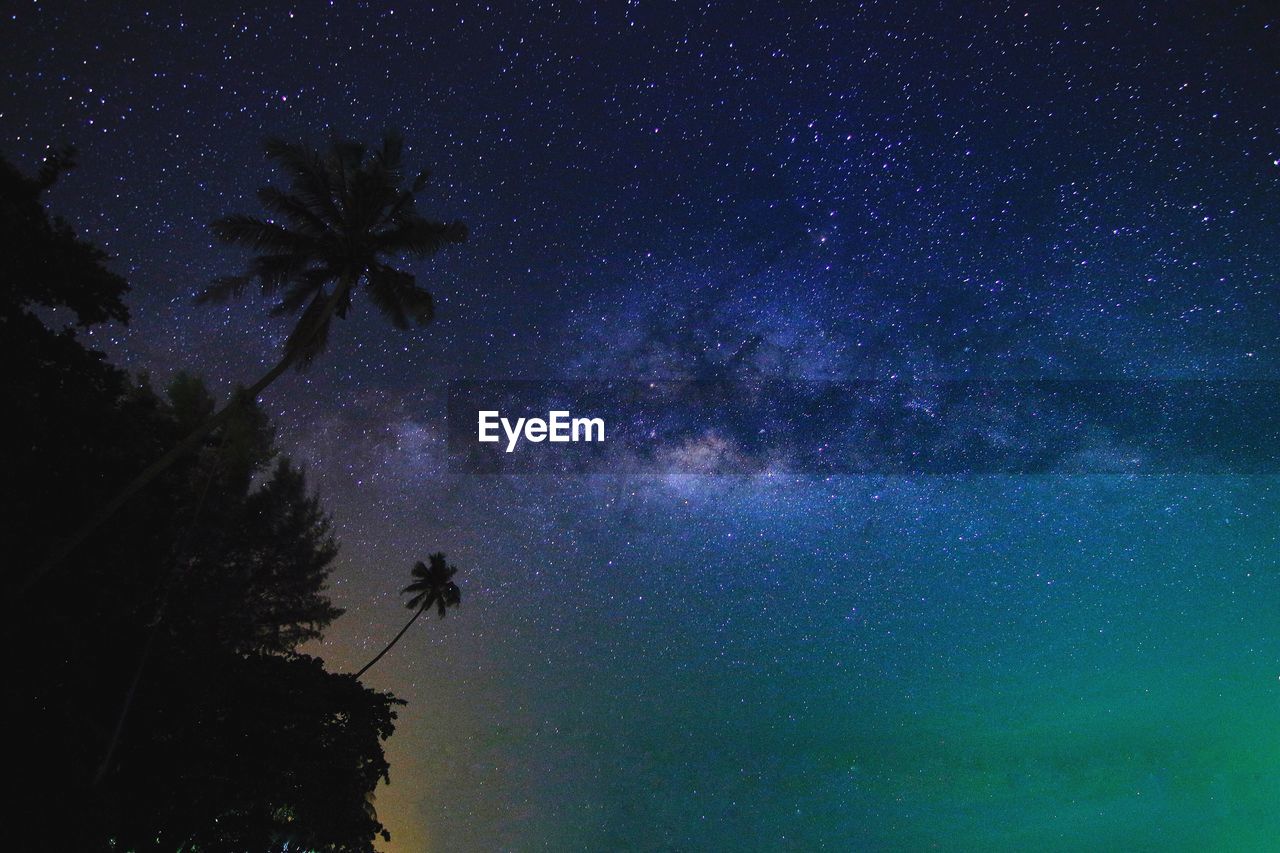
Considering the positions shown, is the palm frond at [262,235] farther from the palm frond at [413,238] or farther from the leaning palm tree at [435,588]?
the leaning palm tree at [435,588]

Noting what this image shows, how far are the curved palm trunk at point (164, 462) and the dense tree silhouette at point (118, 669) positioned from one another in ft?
1.07

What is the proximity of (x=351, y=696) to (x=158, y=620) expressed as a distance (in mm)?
5063

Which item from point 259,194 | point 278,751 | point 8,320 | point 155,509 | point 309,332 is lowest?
point 278,751

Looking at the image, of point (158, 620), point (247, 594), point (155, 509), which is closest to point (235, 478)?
point (247, 594)

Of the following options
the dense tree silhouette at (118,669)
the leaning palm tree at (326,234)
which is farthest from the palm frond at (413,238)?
the dense tree silhouette at (118,669)

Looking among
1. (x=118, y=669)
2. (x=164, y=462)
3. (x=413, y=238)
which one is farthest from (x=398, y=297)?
(x=118, y=669)

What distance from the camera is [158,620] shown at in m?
16.1

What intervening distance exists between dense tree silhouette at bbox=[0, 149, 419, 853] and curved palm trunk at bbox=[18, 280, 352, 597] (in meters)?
0.33

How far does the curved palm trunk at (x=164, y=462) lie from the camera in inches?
439

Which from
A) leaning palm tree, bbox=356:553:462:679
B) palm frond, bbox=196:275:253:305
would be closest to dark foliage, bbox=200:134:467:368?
palm frond, bbox=196:275:253:305

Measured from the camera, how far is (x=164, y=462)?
12.5 meters

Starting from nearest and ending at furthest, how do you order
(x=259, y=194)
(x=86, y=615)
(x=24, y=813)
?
(x=24, y=813), (x=86, y=615), (x=259, y=194)

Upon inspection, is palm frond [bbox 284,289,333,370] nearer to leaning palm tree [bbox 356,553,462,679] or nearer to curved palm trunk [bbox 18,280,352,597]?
curved palm trunk [bbox 18,280,352,597]

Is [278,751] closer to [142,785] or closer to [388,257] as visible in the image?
[142,785]
